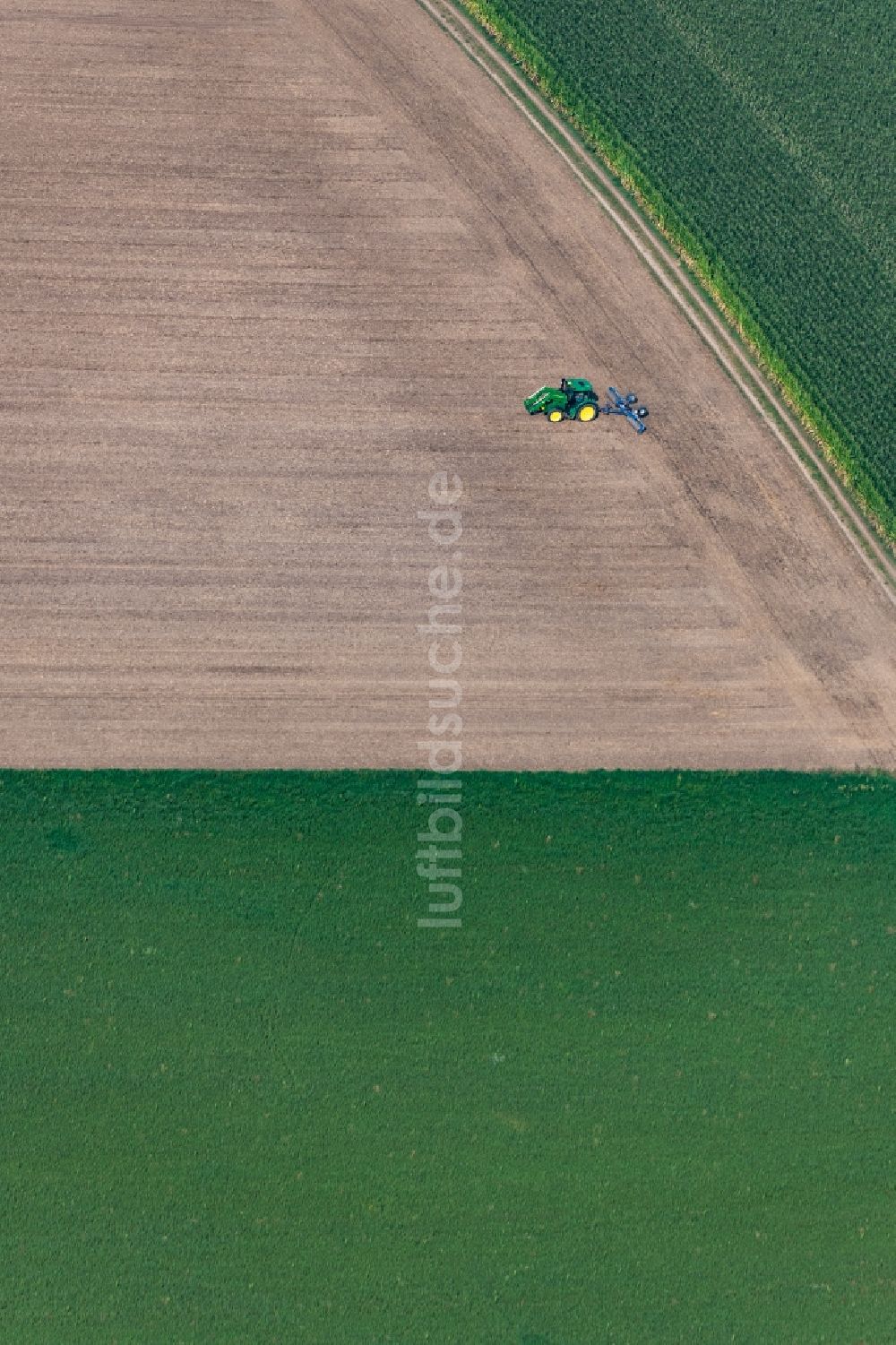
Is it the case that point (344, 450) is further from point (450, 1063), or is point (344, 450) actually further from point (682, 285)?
point (450, 1063)

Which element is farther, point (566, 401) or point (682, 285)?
point (682, 285)

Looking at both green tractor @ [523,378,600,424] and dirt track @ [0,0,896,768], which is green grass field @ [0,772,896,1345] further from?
green tractor @ [523,378,600,424]

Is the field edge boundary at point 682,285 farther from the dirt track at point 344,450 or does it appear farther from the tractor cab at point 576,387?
the tractor cab at point 576,387

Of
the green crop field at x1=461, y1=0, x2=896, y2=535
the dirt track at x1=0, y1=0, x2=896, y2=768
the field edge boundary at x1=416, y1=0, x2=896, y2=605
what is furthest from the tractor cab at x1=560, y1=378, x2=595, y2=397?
the green crop field at x1=461, y1=0, x2=896, y2=535

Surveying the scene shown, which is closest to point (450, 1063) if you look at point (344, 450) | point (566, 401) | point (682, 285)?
point (344, 450)

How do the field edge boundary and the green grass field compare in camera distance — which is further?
the field edge boundary

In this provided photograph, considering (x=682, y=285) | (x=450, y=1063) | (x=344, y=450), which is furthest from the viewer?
(x=682, y=285)
